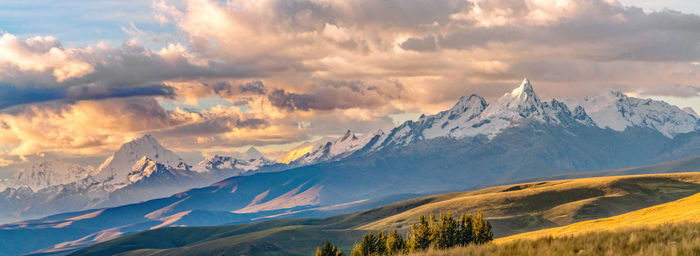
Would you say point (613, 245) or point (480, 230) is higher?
point (613, 245)

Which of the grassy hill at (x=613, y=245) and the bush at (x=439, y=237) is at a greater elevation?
the grassy hill at (x=613, y=245)

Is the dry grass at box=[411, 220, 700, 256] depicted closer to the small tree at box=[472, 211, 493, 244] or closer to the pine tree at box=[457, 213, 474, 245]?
the small tree at box=[472, 211, 493, 244]

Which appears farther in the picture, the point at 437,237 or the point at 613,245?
the point at 437,237

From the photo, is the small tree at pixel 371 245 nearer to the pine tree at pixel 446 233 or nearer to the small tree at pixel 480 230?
the pine tree at pixel 446 233

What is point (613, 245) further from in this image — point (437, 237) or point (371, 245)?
point (437, 237)

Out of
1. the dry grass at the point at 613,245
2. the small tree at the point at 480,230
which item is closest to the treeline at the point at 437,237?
the small tree at the point at 480,230

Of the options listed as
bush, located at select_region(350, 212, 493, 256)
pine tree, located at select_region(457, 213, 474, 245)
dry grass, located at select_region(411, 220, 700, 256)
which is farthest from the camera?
pine tree, located at select_region(457, 213, 474, 245)

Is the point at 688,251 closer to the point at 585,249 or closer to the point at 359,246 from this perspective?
the point at 585,249

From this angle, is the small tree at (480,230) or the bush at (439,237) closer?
the bush at (439,237)

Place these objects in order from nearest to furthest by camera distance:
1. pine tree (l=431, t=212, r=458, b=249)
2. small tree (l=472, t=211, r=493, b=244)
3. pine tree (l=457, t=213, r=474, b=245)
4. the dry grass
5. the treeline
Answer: the dry grass
the treeline
small tree (l=472, t=211, r=493, b=244)
pine tree (l=457, t=213, r=474, b=245)
pine tree (l=431, t=212, r=458, b=249)

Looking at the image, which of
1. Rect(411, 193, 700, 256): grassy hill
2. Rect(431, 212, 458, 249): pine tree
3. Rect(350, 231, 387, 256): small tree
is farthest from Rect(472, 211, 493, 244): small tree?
Rect(411, 193, 700, 256): grassy hill

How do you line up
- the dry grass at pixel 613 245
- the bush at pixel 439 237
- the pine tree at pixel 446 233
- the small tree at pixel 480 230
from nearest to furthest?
1. the dry grass at pixel 613 245
2. the bush at pixel 439 237
3. the small tree at pixel 480 230
4. the pine tree at pixel 446 233

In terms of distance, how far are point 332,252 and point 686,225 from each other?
310ft

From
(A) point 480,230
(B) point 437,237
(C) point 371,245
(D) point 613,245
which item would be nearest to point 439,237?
(B) point 437,237
